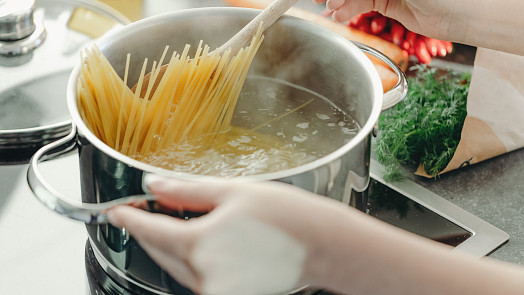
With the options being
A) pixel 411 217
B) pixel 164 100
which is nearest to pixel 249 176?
pixel 164 100

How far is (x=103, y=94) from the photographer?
2.07 ft

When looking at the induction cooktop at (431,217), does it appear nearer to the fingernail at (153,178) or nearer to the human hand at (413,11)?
the human hand at (413,11)

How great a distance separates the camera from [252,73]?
2.79 ft

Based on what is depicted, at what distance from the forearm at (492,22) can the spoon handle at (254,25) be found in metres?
0.32

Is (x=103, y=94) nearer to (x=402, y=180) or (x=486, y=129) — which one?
(x=402, y=180)

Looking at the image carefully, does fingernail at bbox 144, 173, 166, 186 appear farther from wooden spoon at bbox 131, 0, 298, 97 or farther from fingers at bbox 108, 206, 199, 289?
wooden spoon at bbox 131, 0, 298, 97

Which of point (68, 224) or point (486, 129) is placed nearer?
point (68, 224)

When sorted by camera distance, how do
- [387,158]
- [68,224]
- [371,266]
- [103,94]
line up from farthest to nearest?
[387,158], [68,224], [103,94], [371,266]

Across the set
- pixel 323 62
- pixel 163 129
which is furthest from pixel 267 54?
pixel 163 129

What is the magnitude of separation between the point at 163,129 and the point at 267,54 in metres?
0.21

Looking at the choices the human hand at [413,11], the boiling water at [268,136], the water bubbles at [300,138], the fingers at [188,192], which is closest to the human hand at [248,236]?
the fingers at [188,192]

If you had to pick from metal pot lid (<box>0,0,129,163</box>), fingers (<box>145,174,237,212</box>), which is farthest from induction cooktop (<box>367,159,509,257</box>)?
metal pot lid (<box>0,0,129,163</box>)

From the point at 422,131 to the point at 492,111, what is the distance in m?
0.15

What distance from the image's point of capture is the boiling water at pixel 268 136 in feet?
2.21
